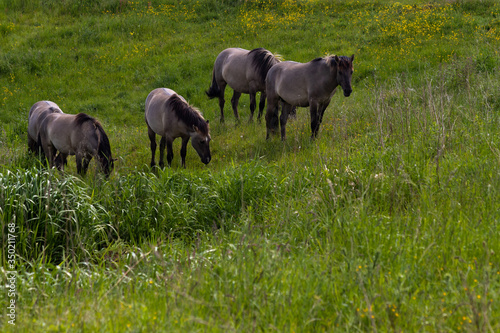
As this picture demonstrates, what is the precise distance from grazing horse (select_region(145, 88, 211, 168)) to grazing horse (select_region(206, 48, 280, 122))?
3.02 m

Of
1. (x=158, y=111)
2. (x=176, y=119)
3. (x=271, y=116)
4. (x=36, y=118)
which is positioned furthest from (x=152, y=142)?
(x=271, y=116)

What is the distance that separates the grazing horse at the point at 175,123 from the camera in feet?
29.5

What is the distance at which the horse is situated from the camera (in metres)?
8.26

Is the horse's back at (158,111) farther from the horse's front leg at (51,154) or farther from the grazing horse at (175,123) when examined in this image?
the horse's front leg at (51,154)

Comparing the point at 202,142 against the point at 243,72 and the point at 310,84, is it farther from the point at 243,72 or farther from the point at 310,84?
the point at 243,72

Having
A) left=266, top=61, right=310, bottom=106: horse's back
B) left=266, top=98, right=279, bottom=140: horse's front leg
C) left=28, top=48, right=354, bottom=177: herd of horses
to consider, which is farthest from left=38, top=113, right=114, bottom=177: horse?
left=266, top=61, right=310, bottom=106: horse's back

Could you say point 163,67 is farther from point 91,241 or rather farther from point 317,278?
point 317,278

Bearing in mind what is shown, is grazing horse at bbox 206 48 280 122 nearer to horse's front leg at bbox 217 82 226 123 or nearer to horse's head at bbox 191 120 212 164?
horse's front leg at bbox 217 82 226 123

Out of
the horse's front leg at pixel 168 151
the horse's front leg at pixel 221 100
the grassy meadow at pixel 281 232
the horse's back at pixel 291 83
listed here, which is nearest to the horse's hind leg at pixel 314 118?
the grassy meadow at pixel 281 232

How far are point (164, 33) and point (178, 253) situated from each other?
1949cm

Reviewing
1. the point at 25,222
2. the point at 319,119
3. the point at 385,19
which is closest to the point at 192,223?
the point at 25,222

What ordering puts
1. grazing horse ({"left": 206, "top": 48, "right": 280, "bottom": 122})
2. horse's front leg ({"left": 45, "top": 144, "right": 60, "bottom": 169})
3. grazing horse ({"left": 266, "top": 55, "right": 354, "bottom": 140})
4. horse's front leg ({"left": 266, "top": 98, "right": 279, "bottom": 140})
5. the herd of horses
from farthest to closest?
1. grazing horse ({"left": 206, "top": 48, "right": 280, "bottom": 122})
2. horse's front leg ({"left": 266, "top": 98, "right": 279, "bottom": 140})
3. horse's front leg ({"left": 45, "top": 144, "right": 60, "bottom": 169})
4. grazing horse ({"left": 266, "top": 55, "right": 354, "bottom": 140})
5. the herd of horses

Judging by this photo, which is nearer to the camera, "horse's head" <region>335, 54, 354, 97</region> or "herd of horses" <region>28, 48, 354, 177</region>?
"herd of horses" <region>28, 48, 354, 177</region>

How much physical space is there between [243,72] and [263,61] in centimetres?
109
